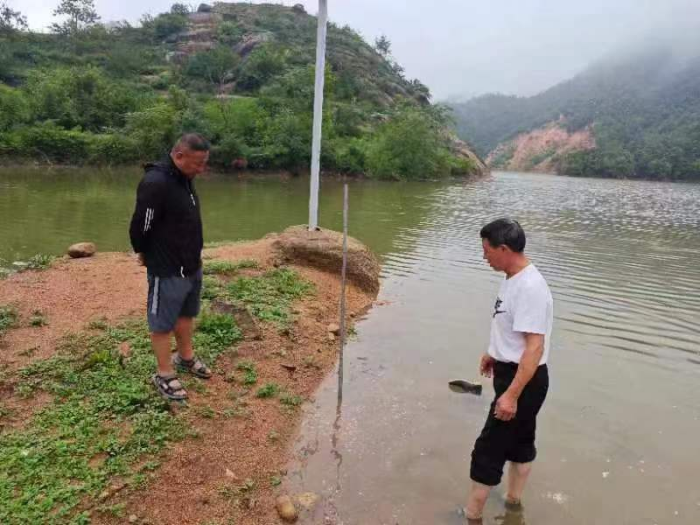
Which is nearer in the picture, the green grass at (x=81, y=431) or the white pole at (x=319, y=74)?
the green grass at (x=81, y=431)

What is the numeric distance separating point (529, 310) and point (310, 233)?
5.98 meters

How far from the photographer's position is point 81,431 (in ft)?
11.1

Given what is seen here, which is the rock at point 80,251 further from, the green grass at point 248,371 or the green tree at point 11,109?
the green tree at point 11,109

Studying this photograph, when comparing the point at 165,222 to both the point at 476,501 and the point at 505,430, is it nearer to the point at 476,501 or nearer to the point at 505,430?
the point at 505,430

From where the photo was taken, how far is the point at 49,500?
9.07 feet

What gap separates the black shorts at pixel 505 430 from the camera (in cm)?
271

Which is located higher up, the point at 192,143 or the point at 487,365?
the point at 192,143

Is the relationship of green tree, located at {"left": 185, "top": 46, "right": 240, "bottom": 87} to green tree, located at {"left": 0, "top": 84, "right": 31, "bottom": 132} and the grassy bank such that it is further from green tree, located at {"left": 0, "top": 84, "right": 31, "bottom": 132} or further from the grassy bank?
the grassy bank

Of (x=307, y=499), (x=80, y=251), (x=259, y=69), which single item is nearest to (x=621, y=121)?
(x=259, y=69)

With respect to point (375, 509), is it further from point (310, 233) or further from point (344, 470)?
point (310, 233)

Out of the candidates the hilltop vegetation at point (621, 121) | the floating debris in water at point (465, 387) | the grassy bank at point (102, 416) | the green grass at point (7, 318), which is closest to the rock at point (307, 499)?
the grassy bank at point (102, 416)

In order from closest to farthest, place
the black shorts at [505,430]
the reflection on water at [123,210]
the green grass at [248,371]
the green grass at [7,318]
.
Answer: the black shorts at [505,430] → the green grass at [248,371] → the green grass at [7,318] → the reflection on water at [123,210]

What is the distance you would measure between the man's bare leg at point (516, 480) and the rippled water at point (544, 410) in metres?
0.10

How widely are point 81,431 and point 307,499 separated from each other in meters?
1.60
